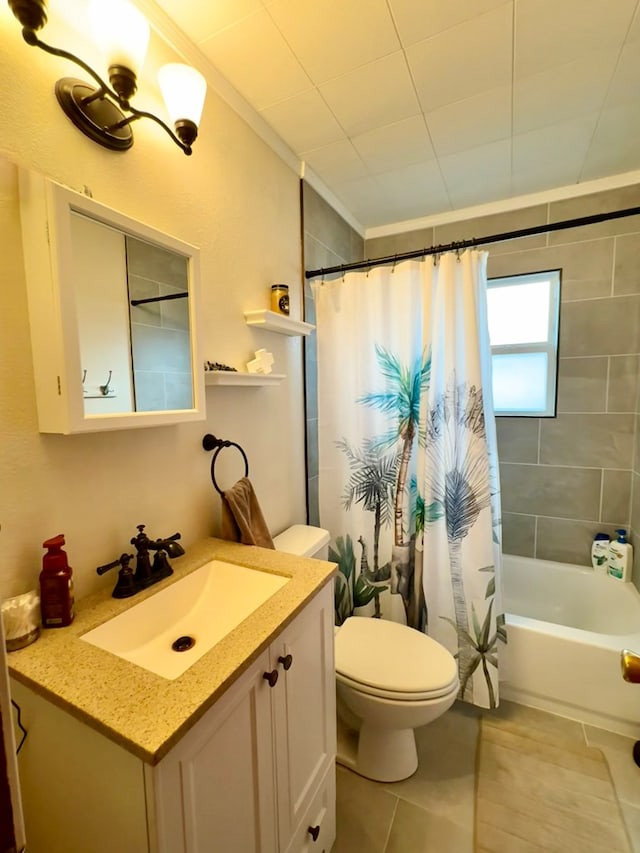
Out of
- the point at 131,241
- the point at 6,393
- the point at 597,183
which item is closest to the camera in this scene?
the point at 6,393

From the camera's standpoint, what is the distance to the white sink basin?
0.90m

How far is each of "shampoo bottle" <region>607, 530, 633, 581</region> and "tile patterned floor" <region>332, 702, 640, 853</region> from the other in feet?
2.58

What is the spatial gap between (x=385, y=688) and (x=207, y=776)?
755mm

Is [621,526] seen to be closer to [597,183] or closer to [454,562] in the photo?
[454,562]

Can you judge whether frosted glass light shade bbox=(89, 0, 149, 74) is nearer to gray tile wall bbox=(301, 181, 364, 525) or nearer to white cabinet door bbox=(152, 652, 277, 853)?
gray tile wall bbox=(301, 181, 364, 525)

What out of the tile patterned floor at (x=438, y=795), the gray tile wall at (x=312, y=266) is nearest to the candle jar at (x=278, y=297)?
the gray tile wall at (x=312, y=266)

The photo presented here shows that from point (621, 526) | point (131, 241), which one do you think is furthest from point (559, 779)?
point (131, 241)

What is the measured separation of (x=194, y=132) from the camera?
100cm

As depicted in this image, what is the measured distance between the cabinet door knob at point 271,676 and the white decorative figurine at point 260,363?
3.26ft

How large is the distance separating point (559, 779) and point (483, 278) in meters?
1.95

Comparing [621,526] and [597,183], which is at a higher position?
[597,183]

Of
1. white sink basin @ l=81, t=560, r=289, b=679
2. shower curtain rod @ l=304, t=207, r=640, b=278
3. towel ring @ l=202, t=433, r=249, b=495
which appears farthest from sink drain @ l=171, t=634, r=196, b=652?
shower curtain rod @ l=304, t=207, r=640, b=278

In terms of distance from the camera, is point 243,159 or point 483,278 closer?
point 243,159

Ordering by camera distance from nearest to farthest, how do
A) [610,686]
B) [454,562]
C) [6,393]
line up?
[6,393], [610,686], [454,562]
